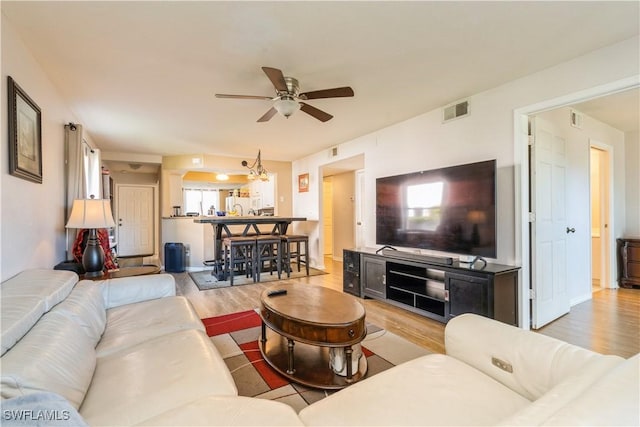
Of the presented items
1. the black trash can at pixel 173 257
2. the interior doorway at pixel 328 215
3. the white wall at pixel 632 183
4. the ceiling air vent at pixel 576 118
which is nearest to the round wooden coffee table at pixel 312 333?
the ceiling air vent at pixel 576 118

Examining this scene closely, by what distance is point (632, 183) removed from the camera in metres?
4.50

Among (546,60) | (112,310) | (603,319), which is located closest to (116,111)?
(112,310)

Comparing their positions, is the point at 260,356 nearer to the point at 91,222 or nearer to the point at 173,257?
the point at 91,222

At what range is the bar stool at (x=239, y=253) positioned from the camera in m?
4.73

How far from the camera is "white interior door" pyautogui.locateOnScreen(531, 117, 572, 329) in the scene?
2.87m

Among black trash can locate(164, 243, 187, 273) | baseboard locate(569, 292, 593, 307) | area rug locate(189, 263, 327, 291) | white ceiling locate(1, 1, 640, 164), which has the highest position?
white ceiling locate(1, 1, 640, 164)

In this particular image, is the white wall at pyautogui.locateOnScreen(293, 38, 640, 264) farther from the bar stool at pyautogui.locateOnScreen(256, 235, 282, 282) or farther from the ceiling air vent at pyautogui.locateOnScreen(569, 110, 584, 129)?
the bar stool at pyautogui.locateOnScreen(256, 235, 282, 282)

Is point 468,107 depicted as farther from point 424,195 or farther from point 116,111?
point 116,111

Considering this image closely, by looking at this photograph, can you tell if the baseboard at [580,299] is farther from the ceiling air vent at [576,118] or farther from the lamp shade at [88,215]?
the lamp shade at [88,215]

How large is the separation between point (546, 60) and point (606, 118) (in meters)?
2.43

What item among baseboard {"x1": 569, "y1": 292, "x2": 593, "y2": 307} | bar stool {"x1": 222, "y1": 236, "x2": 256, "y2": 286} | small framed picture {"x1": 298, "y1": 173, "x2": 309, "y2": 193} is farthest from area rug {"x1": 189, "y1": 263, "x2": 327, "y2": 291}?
baseboard {"x1": 569, "y1": 292, "x2": 593, "y2": 307}

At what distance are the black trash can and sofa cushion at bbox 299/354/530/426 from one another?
18.1 feet

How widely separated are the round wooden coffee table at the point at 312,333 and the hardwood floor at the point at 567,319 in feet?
2.95

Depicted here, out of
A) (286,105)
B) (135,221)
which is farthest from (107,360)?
(135,221)
